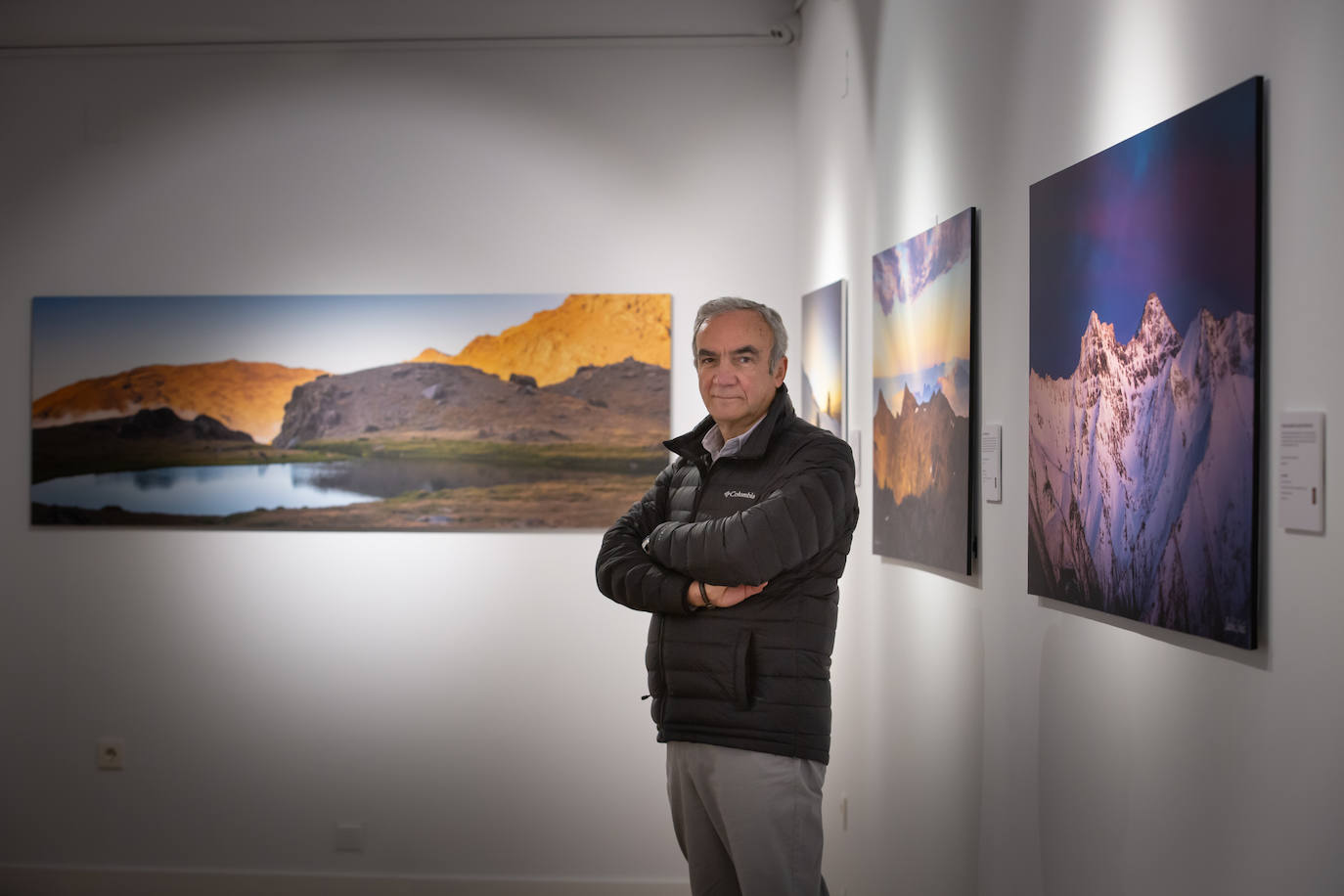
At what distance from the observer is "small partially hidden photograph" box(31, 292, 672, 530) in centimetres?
454

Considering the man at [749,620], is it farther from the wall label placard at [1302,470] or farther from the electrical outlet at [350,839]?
the electrical outlet at [350,839]

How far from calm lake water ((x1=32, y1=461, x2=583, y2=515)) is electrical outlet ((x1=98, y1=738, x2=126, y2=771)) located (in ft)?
3.08

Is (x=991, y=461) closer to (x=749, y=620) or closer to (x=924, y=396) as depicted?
(x=924, y=396)

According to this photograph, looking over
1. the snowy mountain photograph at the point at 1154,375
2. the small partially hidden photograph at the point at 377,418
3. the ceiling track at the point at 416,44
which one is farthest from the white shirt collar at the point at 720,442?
the ceiling track at the point at 416,44

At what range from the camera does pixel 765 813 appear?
7.25 ft

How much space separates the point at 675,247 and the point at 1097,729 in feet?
10.3

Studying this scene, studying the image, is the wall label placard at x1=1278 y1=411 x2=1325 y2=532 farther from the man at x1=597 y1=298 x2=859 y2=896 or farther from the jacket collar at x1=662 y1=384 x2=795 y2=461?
the jacket collar at x1=662 y1=384 x2=795 y2=461

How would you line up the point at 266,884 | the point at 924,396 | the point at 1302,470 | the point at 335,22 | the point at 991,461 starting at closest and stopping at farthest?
the point at 1302,470
the point at 991,461
the point at 924,396
the point at 266,884
the point at 335,22

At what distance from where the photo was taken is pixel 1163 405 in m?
1.54

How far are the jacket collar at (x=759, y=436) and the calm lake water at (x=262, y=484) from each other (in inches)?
81.9

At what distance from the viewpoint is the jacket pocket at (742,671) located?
7.29 ft

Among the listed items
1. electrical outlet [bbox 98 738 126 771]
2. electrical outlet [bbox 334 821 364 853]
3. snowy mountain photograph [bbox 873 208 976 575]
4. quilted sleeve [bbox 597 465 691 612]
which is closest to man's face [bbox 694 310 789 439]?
quilted sleeve [bbox 597 465 691 612]

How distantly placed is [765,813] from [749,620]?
38cm

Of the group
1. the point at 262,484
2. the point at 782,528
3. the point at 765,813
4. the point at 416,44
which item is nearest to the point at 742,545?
the point at 782,528
